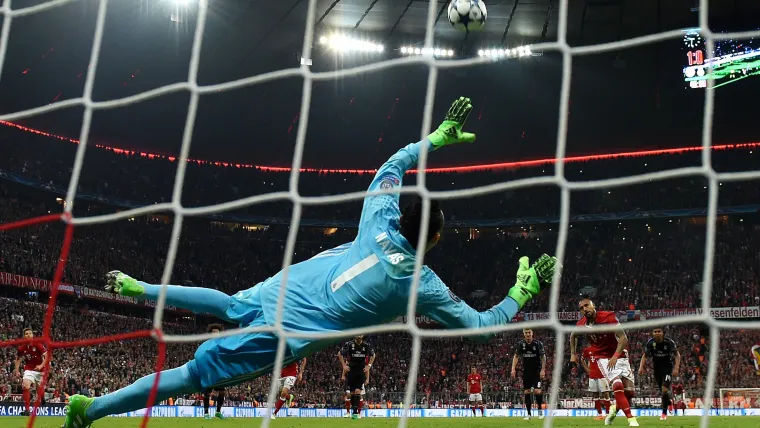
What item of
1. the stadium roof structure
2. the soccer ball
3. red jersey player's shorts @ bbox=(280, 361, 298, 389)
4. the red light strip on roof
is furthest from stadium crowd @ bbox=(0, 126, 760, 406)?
the soccer ball

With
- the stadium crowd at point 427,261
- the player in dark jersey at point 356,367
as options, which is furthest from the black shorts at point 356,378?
the stadium crowd at point 427,261

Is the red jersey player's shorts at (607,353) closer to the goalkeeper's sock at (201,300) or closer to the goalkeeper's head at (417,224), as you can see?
the goalkeeper's head at (417,224)

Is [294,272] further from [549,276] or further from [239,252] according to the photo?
[239,252]

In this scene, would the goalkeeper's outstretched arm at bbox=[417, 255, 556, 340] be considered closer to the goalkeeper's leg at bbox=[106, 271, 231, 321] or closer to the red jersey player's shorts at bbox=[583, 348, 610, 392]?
the goalkeeper's leg at bbox=[106, 271, 231, 321]

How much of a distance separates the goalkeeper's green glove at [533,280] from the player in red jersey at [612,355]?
4.74 m

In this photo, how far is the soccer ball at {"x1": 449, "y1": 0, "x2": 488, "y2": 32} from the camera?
13.1 meters

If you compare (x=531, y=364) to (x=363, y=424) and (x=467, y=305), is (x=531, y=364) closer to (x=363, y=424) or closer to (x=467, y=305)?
(x=363, y=424)

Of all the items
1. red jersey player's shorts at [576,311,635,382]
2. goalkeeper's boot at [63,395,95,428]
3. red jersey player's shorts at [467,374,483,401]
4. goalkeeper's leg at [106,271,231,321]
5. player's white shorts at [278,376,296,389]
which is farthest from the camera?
red jersey player's shorts at [467,374,483,401]

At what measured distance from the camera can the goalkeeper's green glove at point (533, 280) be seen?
444 cm

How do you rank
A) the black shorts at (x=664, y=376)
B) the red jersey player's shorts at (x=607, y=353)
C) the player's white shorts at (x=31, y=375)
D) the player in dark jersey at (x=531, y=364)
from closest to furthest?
1. the red jersey player's shorts at (x=607, y=353)
2. the black shorts at (x=664, y=376)
3. the player's white shorts at (x=31, y=375)
4. the player in dark jersey at (x=531, y=364)

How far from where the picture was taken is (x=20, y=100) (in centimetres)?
2639

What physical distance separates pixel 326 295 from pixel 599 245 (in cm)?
2984

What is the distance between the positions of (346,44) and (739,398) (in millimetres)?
15574

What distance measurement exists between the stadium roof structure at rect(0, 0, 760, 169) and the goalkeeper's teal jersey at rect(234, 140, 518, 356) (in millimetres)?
17992
